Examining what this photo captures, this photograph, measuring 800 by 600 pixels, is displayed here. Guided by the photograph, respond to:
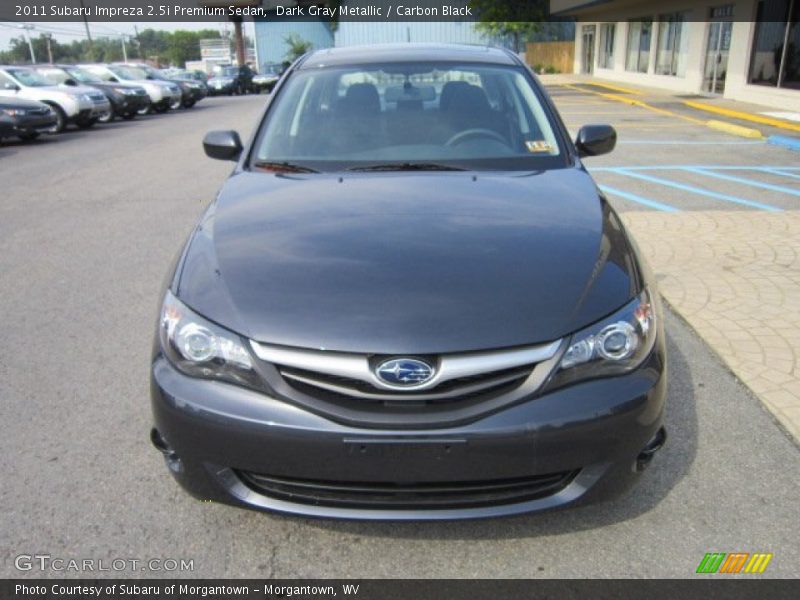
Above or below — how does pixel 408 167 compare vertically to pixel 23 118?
above

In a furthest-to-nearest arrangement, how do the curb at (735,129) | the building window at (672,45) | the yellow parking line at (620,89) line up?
1. the yellow parking line at (620,89)
2. the building window at (672,45)
3. the curb at (735,129)

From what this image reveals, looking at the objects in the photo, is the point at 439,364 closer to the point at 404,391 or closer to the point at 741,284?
the point at 404,391

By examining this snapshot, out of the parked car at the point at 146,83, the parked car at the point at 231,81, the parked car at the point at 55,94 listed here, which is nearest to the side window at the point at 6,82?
the parked car at the point at 55,94

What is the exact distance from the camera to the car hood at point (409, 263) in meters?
2.08

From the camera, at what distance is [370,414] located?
202 cm

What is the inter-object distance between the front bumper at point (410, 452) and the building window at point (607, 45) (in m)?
33.3

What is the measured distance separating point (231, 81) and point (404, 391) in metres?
40.2

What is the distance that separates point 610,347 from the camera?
217cm

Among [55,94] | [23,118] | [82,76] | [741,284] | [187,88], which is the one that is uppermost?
[82,76]

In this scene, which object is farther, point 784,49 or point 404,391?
point 784,49

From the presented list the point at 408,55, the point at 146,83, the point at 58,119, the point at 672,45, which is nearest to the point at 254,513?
the point at 408,55

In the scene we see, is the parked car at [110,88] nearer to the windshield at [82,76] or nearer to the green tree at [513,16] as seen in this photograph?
the windshield at [82,76]
